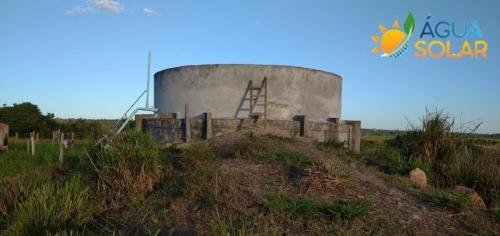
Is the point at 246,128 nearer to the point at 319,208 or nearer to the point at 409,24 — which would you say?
the point at 409,24

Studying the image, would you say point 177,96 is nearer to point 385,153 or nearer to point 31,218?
point 385,153

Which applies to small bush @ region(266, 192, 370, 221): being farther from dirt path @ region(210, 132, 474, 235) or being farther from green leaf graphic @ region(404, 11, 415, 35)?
green leaf graphic @ region(404, 11, 415, 35)

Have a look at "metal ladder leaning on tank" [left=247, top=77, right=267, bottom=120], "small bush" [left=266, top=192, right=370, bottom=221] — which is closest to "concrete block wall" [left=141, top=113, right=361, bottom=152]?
"metal ladder leaning on tank" [left=247, top=77, right=267, bottom=120]

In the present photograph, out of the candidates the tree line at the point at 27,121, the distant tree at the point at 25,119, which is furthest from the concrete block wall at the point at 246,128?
the distant tree at the point at 25,119

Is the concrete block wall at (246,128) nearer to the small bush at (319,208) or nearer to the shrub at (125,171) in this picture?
the shrub at (125,171)

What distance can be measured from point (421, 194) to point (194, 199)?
3558 mm

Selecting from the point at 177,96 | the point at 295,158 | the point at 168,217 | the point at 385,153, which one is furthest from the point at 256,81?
the point at 168,217

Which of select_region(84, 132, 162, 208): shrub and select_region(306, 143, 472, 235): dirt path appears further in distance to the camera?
select_region(84, 132, 162, 208): shrub

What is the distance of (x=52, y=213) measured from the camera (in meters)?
5.22

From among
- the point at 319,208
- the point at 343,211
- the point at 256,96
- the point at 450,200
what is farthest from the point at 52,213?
the point at 256,96

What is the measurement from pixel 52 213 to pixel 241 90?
10660mm

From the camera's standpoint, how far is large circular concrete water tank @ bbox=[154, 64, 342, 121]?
15484 mm

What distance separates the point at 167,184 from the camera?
6762 millimetres

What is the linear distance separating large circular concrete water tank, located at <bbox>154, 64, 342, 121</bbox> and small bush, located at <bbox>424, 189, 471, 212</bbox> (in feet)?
29.9
